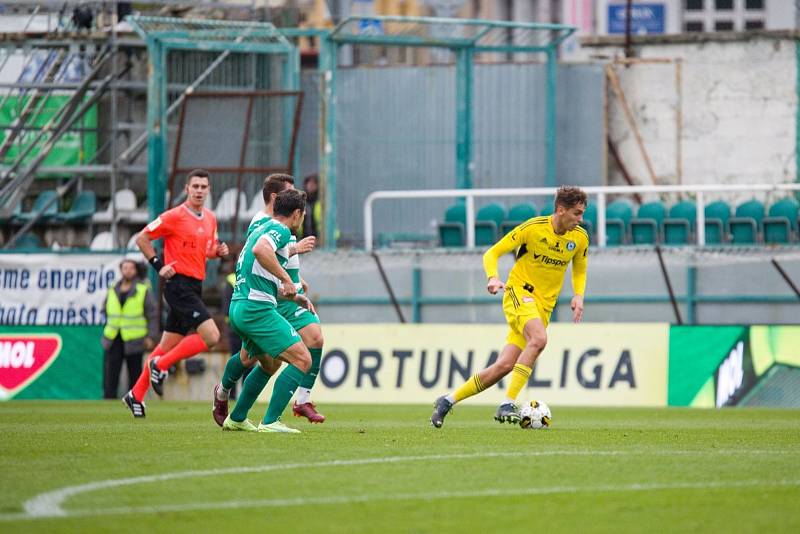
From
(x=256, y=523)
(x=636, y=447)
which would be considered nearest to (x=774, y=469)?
(x=636, y=447)

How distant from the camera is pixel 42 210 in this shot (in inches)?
1065

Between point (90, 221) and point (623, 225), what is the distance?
363 inches

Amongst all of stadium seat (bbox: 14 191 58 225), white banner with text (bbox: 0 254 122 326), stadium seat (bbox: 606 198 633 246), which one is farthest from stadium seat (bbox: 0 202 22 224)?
stadium seat (bbox: 606 198 633 246)

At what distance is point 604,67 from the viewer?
28.0m

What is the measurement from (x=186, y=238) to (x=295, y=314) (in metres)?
2.73

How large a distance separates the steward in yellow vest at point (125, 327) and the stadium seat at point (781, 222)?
8856 mm

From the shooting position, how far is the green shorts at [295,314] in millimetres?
12938

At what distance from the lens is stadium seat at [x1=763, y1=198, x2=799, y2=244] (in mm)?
22734

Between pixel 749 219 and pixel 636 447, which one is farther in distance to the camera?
pixel 749 219

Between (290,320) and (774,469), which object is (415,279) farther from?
(774,469)

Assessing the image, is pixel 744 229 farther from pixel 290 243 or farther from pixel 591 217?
pixel 290 243

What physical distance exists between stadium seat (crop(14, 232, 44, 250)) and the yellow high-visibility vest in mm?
5581

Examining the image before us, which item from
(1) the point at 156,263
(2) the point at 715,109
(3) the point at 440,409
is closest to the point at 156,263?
(1) the point at 156,263

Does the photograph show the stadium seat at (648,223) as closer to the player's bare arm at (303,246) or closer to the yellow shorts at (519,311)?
the yellow shorts at (519,311)
